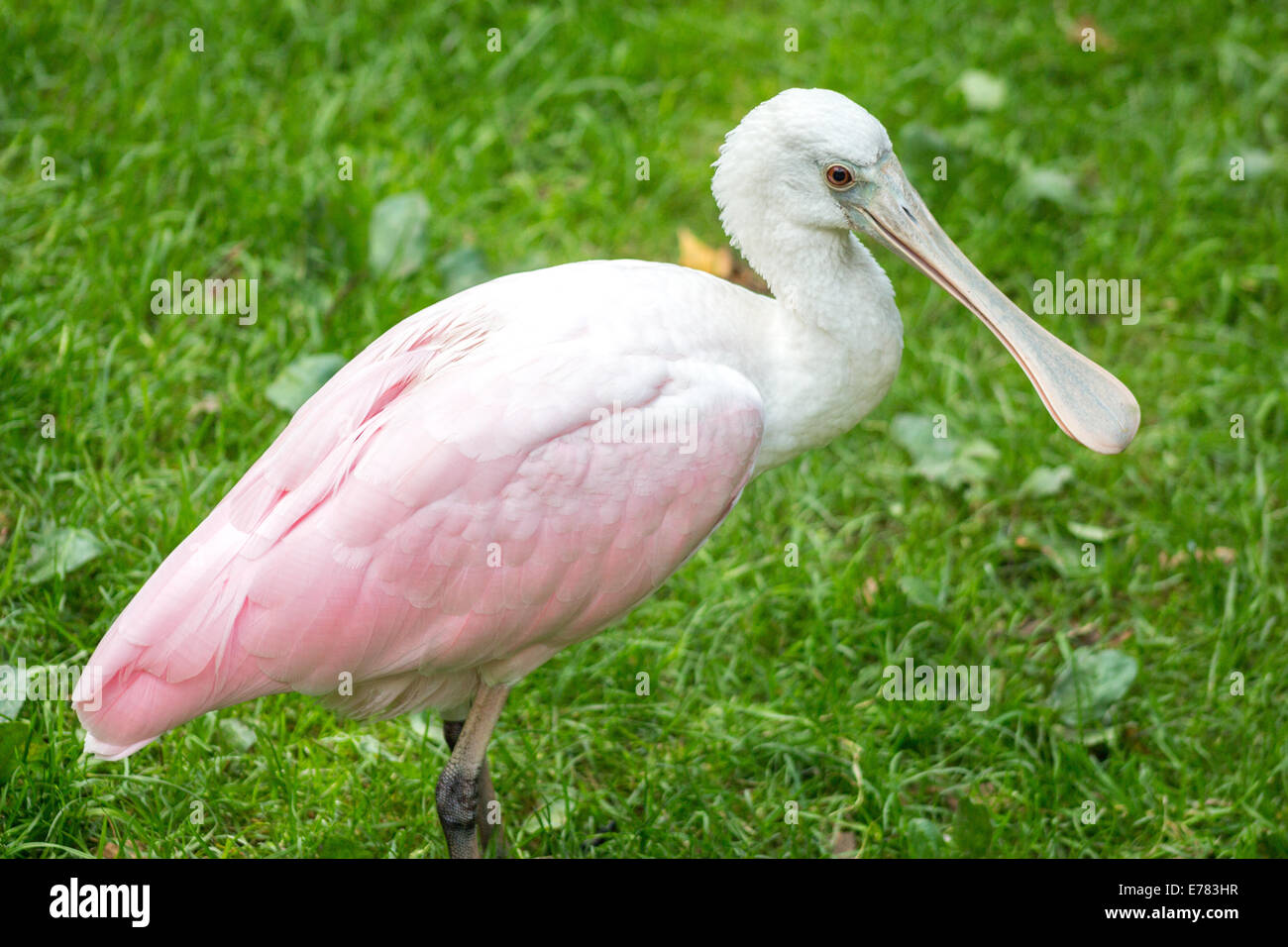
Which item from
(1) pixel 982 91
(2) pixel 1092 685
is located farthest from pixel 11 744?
(1) pixel 982 91

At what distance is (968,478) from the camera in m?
5.29

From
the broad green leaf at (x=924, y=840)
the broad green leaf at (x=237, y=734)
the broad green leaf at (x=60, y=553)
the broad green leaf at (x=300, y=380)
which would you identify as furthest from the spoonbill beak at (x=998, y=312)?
the broad green leaf at (x=60, y=553)

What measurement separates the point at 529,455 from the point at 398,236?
234cm

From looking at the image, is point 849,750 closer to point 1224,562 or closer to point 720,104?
point 1224,562

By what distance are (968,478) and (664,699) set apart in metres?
1.48

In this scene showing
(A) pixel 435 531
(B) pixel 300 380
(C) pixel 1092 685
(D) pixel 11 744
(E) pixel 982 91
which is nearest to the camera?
(A) pixel 435 531

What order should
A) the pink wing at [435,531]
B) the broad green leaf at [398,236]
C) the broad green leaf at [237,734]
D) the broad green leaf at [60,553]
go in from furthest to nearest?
the broad green leaf at [398,236] < the broad green leaf at [60,553] < the broad green leaf at [237,734] < the pink wing at [435,531]

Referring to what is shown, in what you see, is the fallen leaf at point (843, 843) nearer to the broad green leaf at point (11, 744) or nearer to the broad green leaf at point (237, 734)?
the broad green leaf at point (237, 734)

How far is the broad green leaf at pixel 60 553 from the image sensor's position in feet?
14.3

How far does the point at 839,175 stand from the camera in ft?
12.0

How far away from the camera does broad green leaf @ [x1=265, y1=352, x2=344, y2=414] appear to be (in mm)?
4918

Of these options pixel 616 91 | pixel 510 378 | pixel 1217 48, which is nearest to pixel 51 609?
pixel 510 378

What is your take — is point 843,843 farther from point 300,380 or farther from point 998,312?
point 300,380

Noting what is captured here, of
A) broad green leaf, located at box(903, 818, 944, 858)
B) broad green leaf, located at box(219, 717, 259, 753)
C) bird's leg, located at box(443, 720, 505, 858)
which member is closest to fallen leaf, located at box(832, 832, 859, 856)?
broad green leaf, located at box(903, 818, 944, 858)
